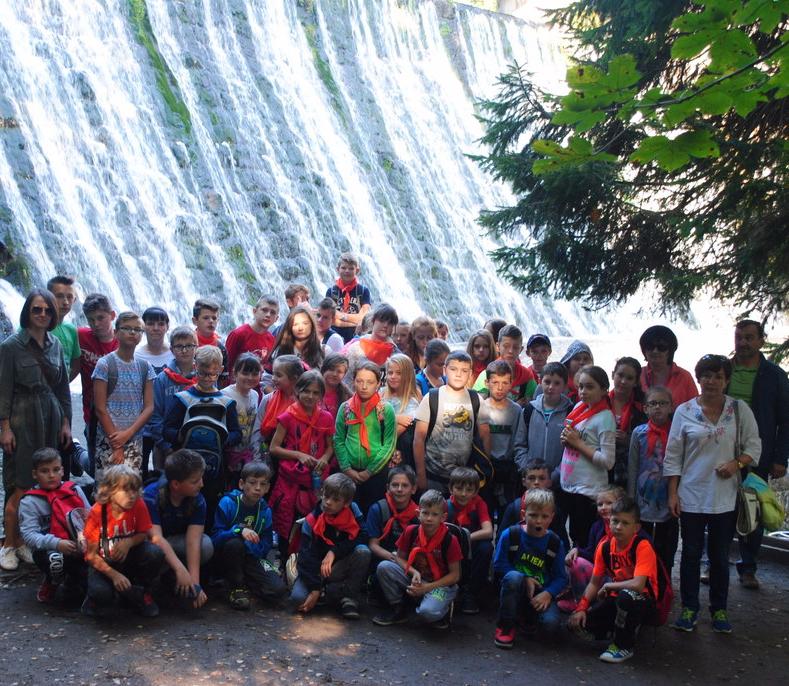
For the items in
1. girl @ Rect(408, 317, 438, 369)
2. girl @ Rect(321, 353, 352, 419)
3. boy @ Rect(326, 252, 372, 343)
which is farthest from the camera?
boy @ Rect(326, 252, 372, 343)

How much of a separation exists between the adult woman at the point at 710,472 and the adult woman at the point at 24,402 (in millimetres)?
3926

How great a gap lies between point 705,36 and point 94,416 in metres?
4.52

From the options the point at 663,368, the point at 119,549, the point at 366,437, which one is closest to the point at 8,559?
the point at 119,549

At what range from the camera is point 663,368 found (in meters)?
5.54

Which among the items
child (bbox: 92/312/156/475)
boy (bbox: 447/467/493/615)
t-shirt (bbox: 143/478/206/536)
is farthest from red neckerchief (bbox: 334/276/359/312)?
t-shirt (bbox: 143/478/206/536)

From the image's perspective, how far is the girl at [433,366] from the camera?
640 cm

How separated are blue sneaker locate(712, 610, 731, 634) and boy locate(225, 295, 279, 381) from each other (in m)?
3.81

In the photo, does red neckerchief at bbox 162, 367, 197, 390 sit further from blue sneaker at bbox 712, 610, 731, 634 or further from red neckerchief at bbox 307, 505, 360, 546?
blue sneaker at bbox 712, 610, 731, 634

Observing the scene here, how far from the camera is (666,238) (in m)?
7.82

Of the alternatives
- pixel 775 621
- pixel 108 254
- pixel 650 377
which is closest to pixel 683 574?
pixel 775 621

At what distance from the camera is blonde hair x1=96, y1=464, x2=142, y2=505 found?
458 centimetres

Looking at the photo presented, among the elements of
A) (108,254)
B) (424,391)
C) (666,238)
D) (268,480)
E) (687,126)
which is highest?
(108,254)

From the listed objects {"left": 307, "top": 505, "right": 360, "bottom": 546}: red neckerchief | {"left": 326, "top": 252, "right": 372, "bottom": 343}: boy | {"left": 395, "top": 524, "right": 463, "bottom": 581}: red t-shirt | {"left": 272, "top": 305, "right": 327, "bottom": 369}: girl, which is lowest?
{"left": 395, "top": 524, "right": 463, "bottom": 581}: red t-shirt

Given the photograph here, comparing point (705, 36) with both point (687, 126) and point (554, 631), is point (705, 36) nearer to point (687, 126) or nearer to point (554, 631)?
point (687, 126)
